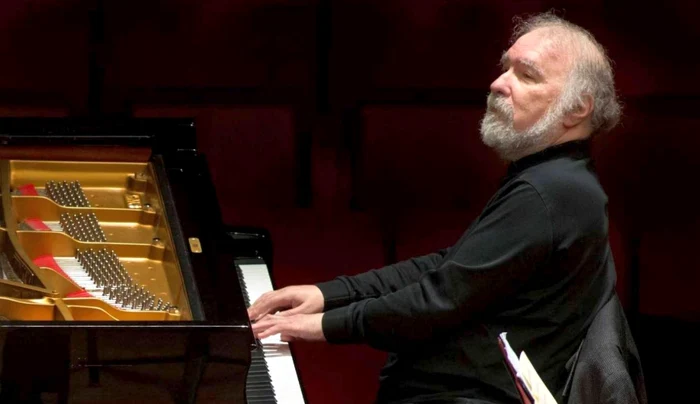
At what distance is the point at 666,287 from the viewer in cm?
339

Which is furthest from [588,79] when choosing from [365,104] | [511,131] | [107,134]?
[365,104]

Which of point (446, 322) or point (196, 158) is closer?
point (446, 322)

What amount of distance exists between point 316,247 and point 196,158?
3.30 feet

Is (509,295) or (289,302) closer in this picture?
(509,295)

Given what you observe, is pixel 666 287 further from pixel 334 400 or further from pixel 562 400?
pixel 562 400

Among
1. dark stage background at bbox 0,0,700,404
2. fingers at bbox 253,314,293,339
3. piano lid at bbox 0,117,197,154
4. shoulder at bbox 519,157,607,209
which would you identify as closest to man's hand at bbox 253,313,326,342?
fingers at bbox 253,314,293,339

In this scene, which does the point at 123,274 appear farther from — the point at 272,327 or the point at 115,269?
the point at 272,327

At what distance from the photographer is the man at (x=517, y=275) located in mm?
1874

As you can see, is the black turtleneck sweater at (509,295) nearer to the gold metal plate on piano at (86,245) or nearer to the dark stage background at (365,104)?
the gold metal plate on piano at (86,245)

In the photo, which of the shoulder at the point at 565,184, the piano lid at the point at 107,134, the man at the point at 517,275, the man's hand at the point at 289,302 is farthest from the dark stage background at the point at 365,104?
the shoulder at the point at 565,184

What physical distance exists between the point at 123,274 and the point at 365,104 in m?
1.58

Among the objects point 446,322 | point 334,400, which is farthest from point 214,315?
point 334,400

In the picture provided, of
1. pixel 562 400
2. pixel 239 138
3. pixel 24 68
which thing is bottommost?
pixel 562 400

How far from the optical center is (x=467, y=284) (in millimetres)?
1873
